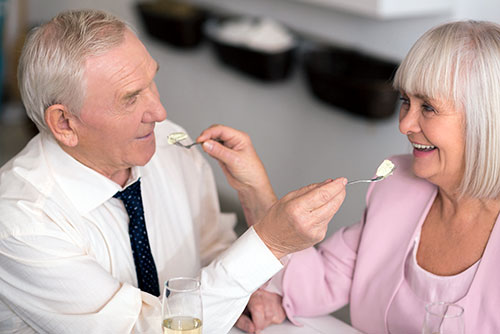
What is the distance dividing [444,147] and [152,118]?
0.75 m

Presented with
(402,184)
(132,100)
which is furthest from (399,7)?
(132,100)

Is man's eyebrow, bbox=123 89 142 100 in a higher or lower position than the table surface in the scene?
higher

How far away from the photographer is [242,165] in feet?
6.08

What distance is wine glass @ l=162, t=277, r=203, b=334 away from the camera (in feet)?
4.32

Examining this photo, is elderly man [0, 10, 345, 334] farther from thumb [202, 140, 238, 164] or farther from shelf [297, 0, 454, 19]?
shelf [297, 0, 454, 19]


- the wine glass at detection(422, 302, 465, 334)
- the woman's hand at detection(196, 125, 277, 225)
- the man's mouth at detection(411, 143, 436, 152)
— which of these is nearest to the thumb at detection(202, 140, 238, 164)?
the woman's hand at detection(196, 125, 277, 225)

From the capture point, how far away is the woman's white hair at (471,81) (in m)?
1.58

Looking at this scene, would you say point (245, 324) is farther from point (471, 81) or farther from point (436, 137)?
point (471, 81)

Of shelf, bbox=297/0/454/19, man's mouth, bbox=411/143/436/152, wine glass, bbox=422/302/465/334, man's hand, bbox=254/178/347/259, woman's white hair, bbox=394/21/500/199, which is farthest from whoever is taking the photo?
shelf, bbox=297/0/454/19

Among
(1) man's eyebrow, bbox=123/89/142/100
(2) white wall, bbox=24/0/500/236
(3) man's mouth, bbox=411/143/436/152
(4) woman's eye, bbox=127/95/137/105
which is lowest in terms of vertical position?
(2) white wall, bbox=24/0/500/236

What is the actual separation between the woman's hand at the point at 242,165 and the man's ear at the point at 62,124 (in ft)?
1.10

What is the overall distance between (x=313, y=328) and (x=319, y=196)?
18.4 inches

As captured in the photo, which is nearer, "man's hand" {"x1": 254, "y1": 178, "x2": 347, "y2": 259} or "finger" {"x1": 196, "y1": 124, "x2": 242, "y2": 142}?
"man's hand" {"x1": 254, "y1": 178, "x2": 347, "y2": 259}

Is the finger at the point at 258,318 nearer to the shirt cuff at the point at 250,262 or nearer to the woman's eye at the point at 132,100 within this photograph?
the shirt cuff at the point at 250,262
